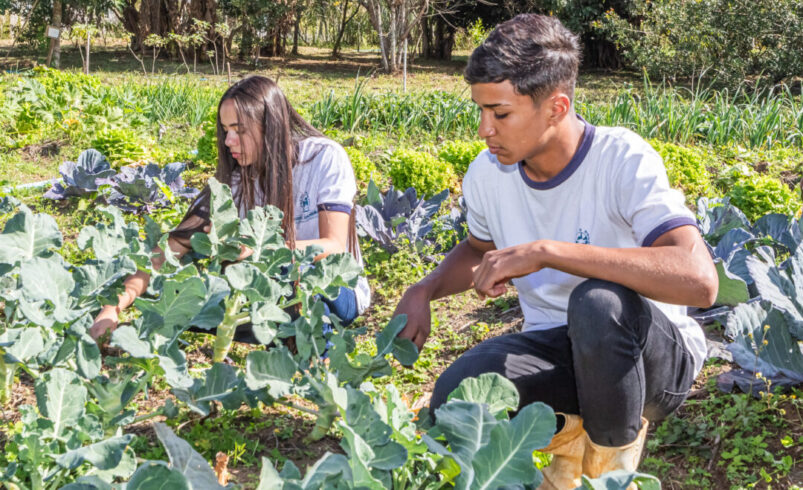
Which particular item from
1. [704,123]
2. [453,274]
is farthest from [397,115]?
[453,274]

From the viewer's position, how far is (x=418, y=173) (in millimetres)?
4637

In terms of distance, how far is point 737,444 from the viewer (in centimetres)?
227

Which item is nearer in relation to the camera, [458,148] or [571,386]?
[571,386]

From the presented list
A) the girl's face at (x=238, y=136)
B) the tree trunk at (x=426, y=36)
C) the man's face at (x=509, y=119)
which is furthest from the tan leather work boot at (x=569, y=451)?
the tree trunk at (x=426, y=36)

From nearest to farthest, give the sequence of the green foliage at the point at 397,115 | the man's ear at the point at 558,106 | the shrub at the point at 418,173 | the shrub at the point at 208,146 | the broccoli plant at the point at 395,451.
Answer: the broccoli plant at the point at 395,451
the man's ear at the point at 558,106
the shrub at the point at 418,173
the shrub at the point at 208,146
the green foliage at the point at 397,115

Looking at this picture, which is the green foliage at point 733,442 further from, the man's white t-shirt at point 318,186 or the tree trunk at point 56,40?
the tree trunk at point 56,40

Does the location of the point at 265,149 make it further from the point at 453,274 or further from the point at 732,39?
the point at 732,39

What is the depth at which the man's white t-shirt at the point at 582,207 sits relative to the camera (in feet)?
6.30

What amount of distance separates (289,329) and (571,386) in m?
0.79

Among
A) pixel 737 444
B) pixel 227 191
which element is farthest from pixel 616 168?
pixel 227 191

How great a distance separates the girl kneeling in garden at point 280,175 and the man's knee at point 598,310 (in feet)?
3.40

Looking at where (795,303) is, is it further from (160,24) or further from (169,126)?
(160,24)

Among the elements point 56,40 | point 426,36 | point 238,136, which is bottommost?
point 238,136

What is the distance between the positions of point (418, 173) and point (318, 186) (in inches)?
72.0
